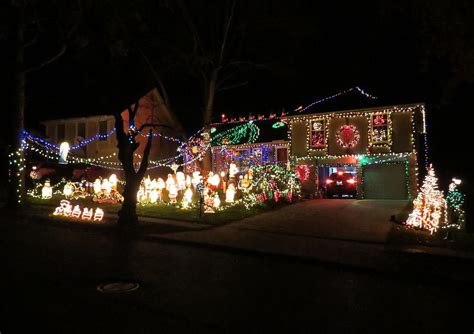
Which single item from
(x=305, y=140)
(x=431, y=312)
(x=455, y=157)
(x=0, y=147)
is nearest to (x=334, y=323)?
(x=431, y=312)

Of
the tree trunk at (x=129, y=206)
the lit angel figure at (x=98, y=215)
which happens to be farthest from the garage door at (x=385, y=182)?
the lit angel figure at (x=98, y=215)

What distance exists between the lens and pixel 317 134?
23688 mm

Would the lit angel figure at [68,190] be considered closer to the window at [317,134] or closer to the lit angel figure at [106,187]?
the lit angel figure at [106,187]

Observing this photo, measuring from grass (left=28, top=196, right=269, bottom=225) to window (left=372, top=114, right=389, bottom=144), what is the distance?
27.2ft

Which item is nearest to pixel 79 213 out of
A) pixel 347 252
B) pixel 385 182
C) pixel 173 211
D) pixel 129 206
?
pixel 129 206

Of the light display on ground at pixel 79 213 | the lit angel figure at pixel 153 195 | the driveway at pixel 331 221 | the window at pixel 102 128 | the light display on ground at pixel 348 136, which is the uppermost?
the window at pixel 102 128

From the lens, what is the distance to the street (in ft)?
17.5

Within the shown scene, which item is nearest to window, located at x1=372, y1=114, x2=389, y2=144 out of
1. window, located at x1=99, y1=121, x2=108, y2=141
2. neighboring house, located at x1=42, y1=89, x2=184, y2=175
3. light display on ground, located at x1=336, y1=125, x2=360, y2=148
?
light display on ground, located at x1=336, y1=125, x2=360, y2=148

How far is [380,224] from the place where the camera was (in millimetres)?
13680

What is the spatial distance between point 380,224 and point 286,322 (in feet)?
30.3

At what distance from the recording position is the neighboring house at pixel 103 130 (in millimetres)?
30812

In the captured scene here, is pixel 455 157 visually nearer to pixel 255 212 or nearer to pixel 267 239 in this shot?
pixel 255 212

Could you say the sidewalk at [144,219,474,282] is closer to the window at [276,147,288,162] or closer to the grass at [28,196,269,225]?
the grass at [28,196,269,225]

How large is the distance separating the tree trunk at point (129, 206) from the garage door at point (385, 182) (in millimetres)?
13781
